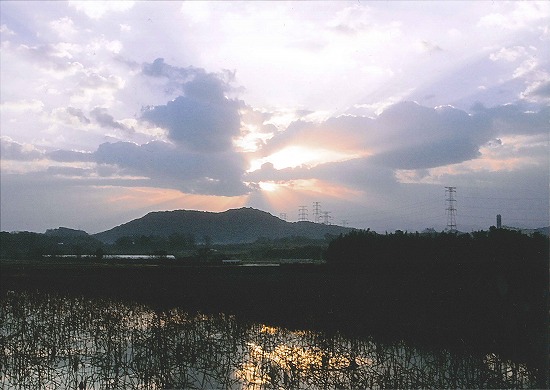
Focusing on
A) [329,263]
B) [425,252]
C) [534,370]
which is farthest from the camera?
[329,263]

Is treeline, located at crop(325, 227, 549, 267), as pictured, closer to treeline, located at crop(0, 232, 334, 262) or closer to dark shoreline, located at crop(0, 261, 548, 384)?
dark shoreline, located at crop(0, 261, 548, 384)

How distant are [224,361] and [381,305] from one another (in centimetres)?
1074

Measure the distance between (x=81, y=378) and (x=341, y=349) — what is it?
8.99m

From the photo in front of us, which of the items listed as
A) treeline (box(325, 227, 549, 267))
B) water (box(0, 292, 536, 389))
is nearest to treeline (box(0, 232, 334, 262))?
treeline (box(325, 227, 549, 267))

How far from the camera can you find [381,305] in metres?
25.6

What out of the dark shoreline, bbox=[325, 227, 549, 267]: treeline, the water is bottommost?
the water

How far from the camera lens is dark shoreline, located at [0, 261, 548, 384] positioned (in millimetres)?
19812

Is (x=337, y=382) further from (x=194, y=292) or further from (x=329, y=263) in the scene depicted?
(x=329, y=263)

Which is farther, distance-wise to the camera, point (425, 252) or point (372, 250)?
point (372, 250)

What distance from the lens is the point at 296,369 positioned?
50.1 ft

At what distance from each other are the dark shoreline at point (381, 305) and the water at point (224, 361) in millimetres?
941

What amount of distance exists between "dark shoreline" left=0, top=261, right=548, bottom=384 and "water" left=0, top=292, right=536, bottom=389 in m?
0.94

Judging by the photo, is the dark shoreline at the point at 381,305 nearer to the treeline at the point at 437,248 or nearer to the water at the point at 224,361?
the water at the point at 224,361

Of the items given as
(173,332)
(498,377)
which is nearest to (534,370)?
(498,377)
